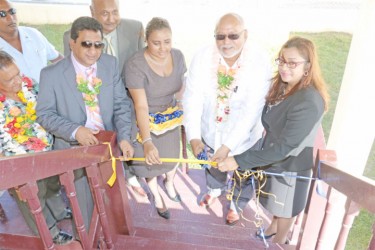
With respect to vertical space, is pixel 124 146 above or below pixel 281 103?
below

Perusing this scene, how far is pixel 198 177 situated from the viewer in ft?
13.3

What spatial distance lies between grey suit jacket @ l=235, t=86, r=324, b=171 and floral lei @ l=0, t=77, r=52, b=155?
151 centimetres

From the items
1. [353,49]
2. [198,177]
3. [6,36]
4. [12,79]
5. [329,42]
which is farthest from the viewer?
[329,42]

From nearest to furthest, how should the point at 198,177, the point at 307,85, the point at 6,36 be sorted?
1. the point at 307,85
2. the point at 6,36
3. the point at 198,177

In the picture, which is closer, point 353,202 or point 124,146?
point 353,202

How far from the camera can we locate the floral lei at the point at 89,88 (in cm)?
246

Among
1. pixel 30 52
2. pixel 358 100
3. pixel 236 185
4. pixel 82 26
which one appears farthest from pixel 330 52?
pixel 82 26

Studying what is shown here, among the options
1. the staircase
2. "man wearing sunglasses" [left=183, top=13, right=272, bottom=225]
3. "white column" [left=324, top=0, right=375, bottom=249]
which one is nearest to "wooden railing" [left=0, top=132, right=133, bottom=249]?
the staircase

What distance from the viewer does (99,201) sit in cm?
219

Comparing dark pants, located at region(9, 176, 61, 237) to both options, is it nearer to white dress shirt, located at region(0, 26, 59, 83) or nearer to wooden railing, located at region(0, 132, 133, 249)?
wooden railing, located at region(0, 132, 133, 249)

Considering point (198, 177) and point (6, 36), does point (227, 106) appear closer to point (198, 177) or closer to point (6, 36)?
point (198, 177)

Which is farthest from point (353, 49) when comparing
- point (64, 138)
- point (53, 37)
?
point (53, 37)

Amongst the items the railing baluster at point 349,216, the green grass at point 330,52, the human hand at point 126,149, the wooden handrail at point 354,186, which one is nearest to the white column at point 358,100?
the wooden handrail at point 354,186

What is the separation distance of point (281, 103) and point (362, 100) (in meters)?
1.83
